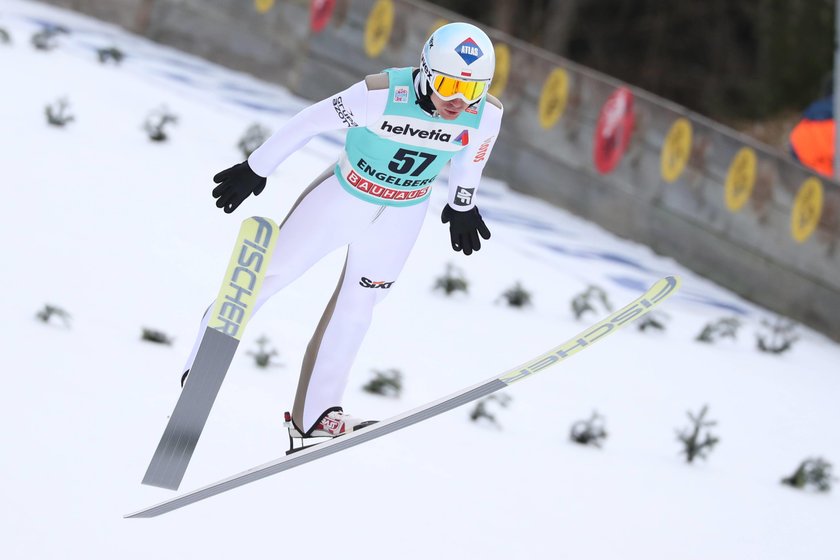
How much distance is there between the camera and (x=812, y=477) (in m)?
6.81

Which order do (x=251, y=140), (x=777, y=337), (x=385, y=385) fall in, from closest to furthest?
1. (x=385, y=385)
2. (x=777, y=337)
3. (x=251, y=140)

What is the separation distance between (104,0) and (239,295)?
11530mm

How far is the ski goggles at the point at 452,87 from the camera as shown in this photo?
4.22m

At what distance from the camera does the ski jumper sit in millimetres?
4355

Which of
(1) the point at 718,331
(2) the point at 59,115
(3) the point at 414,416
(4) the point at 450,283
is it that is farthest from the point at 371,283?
(2) the point at 59,115

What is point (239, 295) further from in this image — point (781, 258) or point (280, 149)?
point (781, 258)

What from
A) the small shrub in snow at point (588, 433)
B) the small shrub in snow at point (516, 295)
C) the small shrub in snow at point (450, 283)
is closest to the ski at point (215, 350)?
the small shrub in snow at point (588, 433)

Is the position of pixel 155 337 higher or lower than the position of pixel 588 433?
lower

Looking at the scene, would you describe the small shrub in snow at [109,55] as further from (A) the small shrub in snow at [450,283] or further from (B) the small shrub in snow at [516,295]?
(B) the small shrub in snow at [516,295]

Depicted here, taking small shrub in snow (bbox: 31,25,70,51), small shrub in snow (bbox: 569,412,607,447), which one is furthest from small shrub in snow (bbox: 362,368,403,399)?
small shrub in snow (bbox: 31,25,70,51)

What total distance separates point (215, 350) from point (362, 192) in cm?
73

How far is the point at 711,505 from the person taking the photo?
631cm

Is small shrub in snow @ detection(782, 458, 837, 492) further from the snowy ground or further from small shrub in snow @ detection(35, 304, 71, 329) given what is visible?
small shrub in snow @ detection(35, 304, 71, 329)

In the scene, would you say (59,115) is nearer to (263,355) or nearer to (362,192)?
(263,355)
